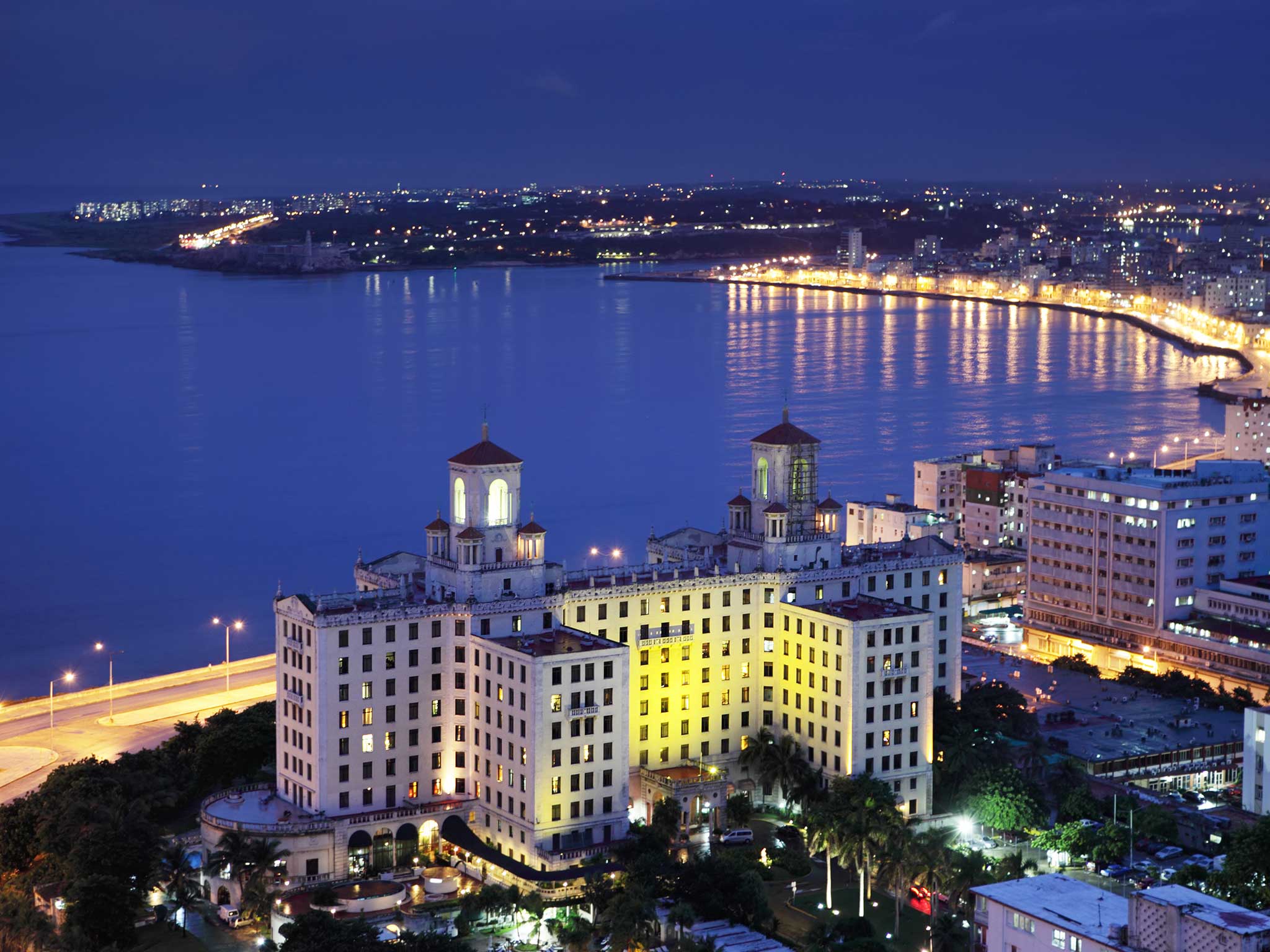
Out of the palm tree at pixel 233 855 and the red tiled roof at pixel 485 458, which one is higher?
the red tiled roof at pixel 485 458

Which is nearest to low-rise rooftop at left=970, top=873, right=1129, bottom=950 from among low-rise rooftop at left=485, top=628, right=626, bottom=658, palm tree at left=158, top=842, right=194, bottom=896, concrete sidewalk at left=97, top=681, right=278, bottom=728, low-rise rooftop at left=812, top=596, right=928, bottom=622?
low-rise rooftop at left=485, top=628, right=626, bottom=658

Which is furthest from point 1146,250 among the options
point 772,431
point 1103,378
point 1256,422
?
point 772,431

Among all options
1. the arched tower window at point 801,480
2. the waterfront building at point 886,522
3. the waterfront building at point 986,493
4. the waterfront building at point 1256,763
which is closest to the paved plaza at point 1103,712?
the waterfront building at point 1256,763

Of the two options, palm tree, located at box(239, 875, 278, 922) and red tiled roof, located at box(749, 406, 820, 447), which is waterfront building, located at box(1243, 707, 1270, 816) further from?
palm tree, located at box(239, 875, 278, 922)

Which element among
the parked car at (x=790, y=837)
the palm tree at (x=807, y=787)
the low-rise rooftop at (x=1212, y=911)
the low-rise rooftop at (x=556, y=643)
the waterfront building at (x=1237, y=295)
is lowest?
the parked car at (x=790, y=837)

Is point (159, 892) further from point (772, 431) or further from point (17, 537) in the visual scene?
point (17, 537)

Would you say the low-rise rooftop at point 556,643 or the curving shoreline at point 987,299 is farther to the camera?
the curving shoreline at point 987,299

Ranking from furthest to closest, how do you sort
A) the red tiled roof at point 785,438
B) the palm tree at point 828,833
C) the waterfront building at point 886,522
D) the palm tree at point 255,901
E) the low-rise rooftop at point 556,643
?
the waterfront building at point 886,522 → the red tiled roof at point 785,438 → the low-rise rooftop at point 556,643 → the palm tree at point 828,833 → the palm tree at point 255,901

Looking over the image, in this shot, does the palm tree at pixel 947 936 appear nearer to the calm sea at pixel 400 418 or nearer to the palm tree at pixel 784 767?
the palm tree at pixel 784 767
